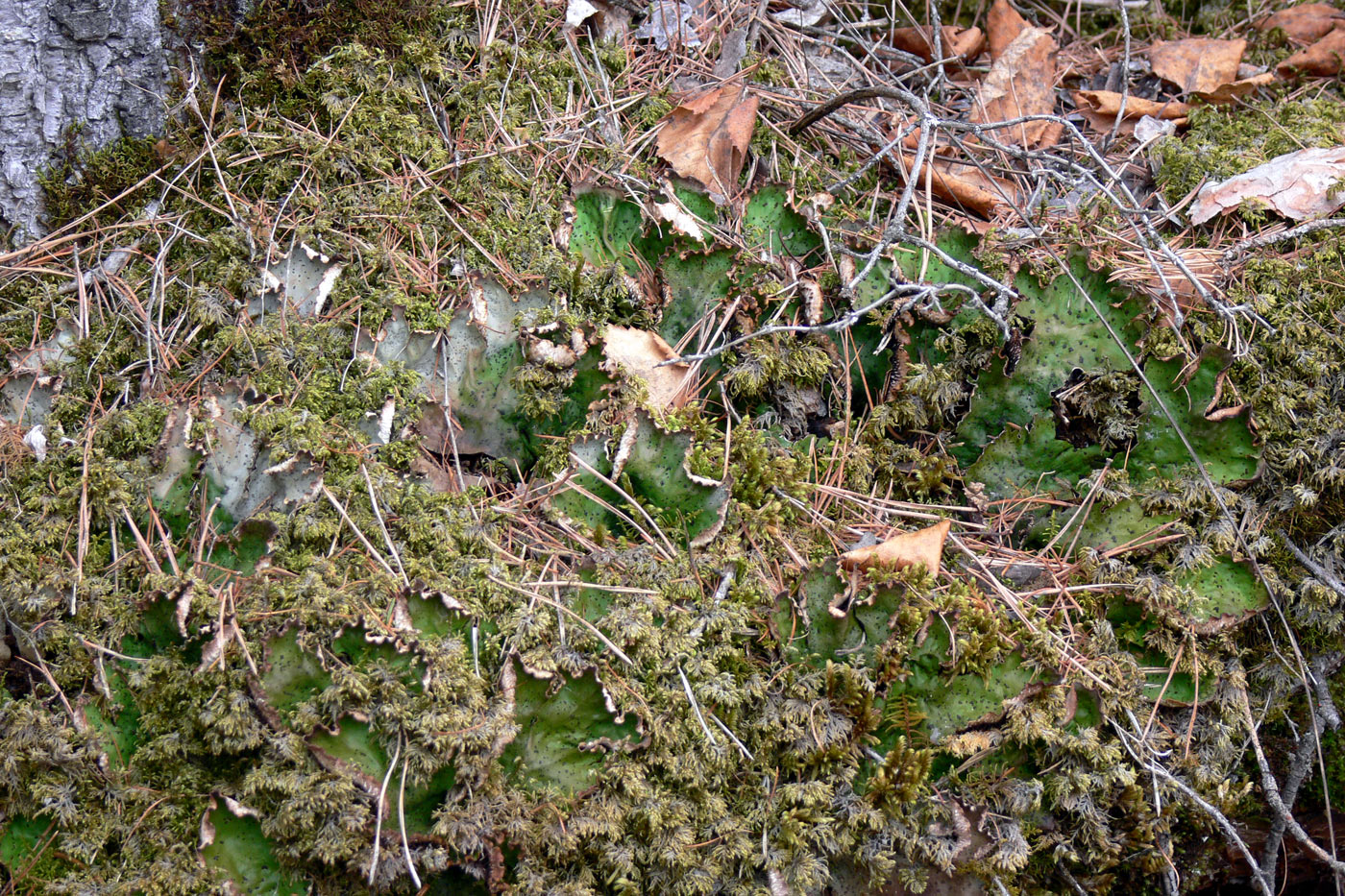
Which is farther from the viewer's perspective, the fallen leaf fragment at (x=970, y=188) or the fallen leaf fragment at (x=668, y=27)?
the fallen leaf fragment at (x=668, y=27)

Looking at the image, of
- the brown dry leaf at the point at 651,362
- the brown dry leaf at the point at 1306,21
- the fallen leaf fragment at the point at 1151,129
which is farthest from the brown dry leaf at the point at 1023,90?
the brown dry leaf at the point at 651,362

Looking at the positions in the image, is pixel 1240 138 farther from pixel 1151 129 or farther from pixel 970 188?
pixel 970 188

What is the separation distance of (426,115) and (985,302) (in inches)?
76.6

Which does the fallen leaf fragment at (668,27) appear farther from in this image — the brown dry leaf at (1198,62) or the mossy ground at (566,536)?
the brown dry leaf at (1198,62)

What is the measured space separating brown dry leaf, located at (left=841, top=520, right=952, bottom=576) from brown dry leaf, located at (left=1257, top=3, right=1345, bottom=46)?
9.76 ft

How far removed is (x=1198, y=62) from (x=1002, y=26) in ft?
2.51

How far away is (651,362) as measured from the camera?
8.09ft

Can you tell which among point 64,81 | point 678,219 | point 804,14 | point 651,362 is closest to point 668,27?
point 804,14

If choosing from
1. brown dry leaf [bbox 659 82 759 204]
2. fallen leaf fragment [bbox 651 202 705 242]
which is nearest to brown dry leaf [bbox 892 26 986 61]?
brown dry leaf [bbox 659 82 759 204]

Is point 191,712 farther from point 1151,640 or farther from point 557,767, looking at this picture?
point 1151,640

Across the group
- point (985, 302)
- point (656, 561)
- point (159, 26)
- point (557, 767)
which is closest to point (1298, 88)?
point (985, 302)

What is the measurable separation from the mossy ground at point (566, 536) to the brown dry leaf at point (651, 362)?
83mm

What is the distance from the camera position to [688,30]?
10.6 feet

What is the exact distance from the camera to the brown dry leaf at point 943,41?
3.43 m
